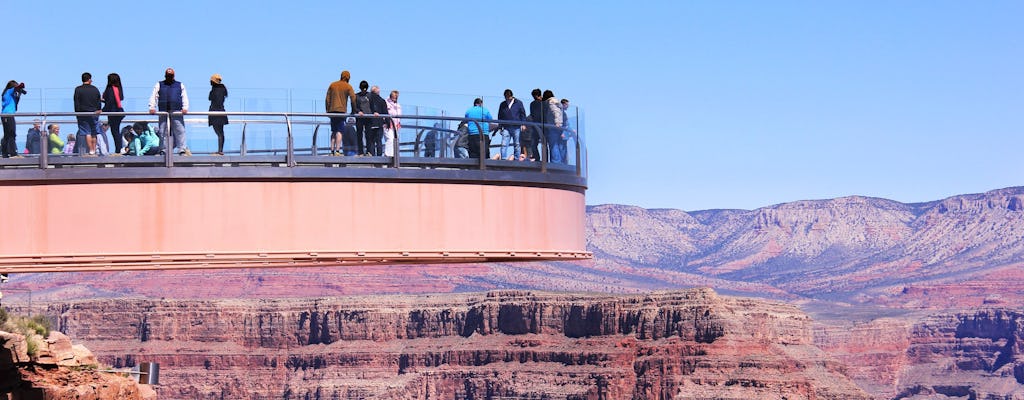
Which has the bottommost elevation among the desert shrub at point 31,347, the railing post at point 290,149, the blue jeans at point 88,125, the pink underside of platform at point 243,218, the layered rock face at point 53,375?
the layered rock face at point 53,375

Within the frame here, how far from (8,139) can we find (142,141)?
1601mm

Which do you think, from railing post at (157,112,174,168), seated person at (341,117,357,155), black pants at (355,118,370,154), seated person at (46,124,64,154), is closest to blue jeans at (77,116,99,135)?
seated person at (46,124,64,154)

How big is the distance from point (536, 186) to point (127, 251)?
17.9 ft

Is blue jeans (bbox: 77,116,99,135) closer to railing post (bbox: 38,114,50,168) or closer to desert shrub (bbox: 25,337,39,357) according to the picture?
railing post (bbox: 38,114,50,168)

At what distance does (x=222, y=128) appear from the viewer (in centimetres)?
2503

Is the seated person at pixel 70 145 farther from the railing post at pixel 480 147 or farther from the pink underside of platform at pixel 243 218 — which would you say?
the railing post at pixel 480 147

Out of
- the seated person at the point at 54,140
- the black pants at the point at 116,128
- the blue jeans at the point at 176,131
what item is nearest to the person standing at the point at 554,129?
the blue jeans at the point at 176,131

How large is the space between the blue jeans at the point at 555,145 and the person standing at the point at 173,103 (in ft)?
16.2

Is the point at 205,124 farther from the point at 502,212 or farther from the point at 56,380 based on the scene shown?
the point at 56,380

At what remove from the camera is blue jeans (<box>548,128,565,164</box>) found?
26.8 metres

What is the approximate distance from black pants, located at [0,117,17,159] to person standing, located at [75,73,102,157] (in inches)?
32.1

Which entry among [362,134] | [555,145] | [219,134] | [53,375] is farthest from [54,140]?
[53,375]

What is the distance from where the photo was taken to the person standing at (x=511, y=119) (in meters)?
26.8

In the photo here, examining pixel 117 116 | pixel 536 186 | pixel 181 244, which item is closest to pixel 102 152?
pixel 117 116
